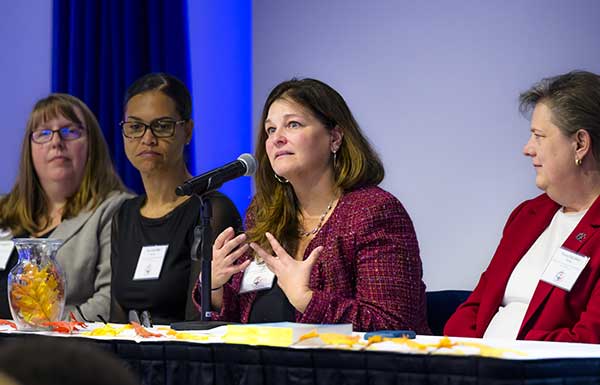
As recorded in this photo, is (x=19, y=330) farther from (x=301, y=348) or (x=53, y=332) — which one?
(x=301, y=348)

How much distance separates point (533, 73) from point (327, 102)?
66.7 inches

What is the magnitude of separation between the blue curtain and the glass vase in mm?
2080

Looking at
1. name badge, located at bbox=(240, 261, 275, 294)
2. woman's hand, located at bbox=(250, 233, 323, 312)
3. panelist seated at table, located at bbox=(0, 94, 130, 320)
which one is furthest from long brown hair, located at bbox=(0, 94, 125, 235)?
woman's hand, located at bbox=(250, 233, 323, 312)

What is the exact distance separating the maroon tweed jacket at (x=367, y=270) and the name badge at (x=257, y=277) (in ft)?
0.20

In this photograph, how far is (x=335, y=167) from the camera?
2.87 m

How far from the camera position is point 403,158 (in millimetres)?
4512

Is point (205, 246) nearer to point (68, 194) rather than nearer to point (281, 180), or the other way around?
point (281, 180)

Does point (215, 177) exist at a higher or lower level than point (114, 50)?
lower

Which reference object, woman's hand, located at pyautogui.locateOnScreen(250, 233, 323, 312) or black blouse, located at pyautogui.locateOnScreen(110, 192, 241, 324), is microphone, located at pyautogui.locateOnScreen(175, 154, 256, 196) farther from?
black blouse, located at pyautogui.locateOnScreen(110, 192, 241, 324)

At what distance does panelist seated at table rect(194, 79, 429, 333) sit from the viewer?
248cm

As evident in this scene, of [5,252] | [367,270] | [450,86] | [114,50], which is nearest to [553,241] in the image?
A: [367,270]

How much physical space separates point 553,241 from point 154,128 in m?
1.56

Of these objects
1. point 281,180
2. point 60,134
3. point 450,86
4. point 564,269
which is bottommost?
point 564,269

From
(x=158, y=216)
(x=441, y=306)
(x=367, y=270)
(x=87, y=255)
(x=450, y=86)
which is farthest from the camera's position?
(x=450, y=86)
